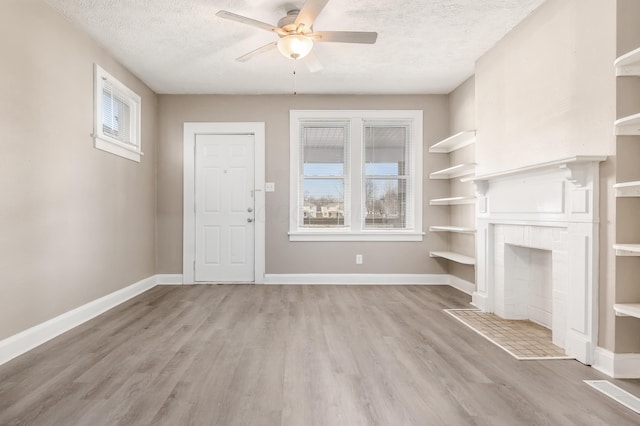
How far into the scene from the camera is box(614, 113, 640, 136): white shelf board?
190 cm

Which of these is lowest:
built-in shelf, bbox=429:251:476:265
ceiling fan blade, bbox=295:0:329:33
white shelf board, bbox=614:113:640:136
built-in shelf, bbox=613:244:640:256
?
built-in shelf, bbox=429:251:476:265

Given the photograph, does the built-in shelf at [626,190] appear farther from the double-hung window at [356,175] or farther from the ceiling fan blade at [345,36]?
the double-hung window at [356,175]

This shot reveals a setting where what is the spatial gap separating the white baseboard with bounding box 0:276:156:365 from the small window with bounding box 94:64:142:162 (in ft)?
5.02

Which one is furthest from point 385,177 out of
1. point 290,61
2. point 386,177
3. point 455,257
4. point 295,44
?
point 295,44

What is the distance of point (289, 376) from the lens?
2.08 meters

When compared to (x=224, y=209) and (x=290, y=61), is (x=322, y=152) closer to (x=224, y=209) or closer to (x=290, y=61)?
(x=290, y=61)

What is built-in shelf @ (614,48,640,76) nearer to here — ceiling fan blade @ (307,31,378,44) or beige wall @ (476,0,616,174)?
beige wall @ (476,0,616,174)

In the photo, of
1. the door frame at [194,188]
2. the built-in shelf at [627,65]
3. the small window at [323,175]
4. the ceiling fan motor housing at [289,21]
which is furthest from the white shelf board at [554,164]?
the door frame at [194,188]

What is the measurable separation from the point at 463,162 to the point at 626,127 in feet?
7.79

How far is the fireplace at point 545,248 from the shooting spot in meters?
2.22

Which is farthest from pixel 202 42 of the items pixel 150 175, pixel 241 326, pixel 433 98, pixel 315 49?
pixel 433 98

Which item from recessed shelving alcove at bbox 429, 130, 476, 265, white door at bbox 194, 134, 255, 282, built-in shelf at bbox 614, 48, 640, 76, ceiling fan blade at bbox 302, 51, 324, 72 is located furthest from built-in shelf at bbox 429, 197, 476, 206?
white door at bbox 194, 134, 255, 282

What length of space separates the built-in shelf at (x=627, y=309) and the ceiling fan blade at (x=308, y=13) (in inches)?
101

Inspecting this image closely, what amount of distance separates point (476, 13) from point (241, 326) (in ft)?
10.9
